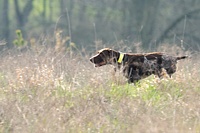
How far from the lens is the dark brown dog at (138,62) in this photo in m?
9.53

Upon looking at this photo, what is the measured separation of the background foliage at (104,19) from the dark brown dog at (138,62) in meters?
12.9


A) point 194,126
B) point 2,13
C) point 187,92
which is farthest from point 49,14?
point 194,126

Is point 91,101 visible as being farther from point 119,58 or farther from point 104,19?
point 104,19

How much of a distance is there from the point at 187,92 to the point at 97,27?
15.5 metres

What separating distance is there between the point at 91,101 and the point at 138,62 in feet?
8.31

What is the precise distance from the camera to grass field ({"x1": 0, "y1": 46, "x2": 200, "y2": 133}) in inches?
249

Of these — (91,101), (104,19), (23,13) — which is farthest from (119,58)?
(23,13)

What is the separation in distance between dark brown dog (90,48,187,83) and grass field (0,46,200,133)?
0.15 meters

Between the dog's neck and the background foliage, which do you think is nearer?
the dog's neck

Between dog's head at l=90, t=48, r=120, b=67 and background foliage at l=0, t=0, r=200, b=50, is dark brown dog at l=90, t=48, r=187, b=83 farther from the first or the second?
background foliage at l=0, t=0, r=200, b=50

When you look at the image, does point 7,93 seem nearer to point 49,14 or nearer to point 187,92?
point 187,92

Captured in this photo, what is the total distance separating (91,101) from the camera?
23.9 feet

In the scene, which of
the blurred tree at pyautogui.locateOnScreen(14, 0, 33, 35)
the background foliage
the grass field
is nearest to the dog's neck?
the grass field

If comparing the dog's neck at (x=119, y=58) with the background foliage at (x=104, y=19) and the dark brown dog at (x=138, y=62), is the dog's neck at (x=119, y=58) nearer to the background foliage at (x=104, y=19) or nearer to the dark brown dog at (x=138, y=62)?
the dark brown dog at (x=138, y=62)
